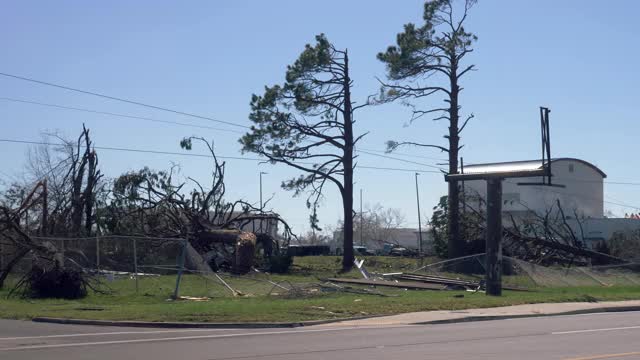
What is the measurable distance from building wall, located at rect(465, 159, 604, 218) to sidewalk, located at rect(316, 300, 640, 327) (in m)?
41.4

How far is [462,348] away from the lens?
1539 cm

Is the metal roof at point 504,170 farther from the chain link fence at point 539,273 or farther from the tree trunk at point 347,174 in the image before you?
the tree trunk at point 347,174

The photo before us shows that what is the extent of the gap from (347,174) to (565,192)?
31331 millimetres

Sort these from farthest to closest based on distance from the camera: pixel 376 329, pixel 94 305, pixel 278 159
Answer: pixel 278 159, pixel 94 305, pixel 376 329

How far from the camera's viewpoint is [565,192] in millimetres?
71375

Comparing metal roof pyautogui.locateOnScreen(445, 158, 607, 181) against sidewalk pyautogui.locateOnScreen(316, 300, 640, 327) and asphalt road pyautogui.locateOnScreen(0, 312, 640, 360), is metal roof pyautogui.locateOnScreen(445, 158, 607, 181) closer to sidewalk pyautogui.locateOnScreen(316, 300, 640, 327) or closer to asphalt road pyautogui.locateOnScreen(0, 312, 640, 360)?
sidewalk pyautogui.locateOnScreen(316, 300, 640, 327)

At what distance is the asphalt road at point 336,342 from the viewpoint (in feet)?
47.2

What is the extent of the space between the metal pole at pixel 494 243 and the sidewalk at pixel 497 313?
2530 millimetres

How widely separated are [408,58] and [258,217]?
11.6 metres

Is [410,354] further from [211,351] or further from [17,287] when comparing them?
[17,287]

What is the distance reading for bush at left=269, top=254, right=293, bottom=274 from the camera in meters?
42.0

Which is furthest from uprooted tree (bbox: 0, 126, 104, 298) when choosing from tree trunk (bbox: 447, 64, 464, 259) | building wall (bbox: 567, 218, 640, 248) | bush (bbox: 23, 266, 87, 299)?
building wall (bbox: 567, 218, 640, 248)

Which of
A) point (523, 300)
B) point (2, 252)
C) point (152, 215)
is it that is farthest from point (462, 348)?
point (152, 215)

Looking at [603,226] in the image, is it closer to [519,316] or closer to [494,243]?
[494,243]
